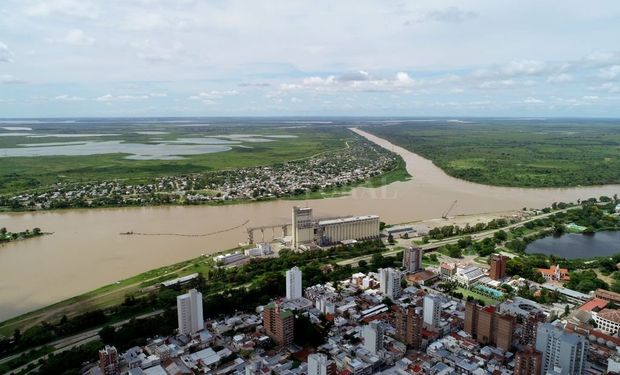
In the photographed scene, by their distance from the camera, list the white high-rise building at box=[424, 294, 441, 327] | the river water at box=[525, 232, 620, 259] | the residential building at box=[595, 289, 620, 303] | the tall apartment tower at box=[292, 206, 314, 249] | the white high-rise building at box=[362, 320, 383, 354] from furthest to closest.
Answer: the river water at box=[525, 232, 620, 259] → the tall apartment tower at box=[292, 206, 314, 249] → the residential building at box=[595, 289, 620, 303] → the white high-rise building at box=[424, 294, 441, 327] → the white high-rise building at box=[362, 320, 383, 354]

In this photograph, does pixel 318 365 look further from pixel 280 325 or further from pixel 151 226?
pixel 151 226

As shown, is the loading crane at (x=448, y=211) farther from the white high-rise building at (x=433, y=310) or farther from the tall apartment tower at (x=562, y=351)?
the tall apartment tower at (x=562, y=351)

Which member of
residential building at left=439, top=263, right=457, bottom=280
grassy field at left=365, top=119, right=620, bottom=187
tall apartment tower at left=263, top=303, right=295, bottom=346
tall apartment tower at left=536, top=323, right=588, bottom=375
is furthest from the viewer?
grassy field at left=365, top=119, right=620, bottom=187

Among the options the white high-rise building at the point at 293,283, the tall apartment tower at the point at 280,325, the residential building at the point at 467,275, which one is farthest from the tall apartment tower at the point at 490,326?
the white high-rise building at the point at 293,283

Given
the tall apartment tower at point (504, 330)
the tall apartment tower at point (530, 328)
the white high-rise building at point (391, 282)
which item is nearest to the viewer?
the tall apartment tower at point (504, 330)

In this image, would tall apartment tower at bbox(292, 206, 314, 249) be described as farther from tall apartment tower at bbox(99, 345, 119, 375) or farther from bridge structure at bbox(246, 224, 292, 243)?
tall apartment tower at bbox(99, 345, 119, 375)

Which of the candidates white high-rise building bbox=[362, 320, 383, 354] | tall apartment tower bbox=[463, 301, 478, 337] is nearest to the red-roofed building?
tall apartment tower bbox=[463, 301, 478, 337]

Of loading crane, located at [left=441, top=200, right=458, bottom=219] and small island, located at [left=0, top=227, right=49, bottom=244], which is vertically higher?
small island, located at [left=0, top=227, right=49, bottom=244]
